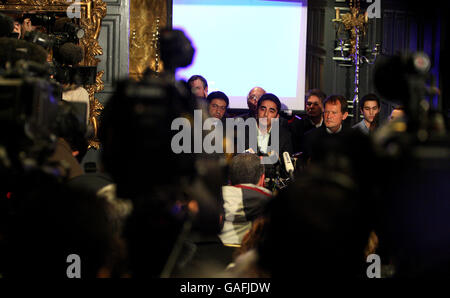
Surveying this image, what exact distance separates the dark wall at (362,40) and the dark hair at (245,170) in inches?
161

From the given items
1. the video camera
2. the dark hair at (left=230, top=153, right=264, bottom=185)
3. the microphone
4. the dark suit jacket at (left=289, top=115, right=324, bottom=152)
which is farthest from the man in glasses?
the video camera

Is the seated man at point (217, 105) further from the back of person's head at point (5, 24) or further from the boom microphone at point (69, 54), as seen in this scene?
the back of person's head at point (5, 24)

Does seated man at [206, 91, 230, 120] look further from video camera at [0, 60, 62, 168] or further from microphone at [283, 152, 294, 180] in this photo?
video camera at [0, 60, 62, 168]

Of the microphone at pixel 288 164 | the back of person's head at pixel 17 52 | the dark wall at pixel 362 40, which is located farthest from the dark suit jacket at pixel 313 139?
the dark wall at pixel 362 40

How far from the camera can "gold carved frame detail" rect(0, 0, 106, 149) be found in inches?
243

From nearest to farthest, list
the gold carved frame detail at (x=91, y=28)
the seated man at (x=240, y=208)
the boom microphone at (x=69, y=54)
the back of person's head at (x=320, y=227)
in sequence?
1. the back of person's head at (x=320, y=227)
2. the seated man at (x=240, y=208)
3. the boom microphone at (x=69, y=54)
4. the gold carved frame detail at (x=91, y=28)

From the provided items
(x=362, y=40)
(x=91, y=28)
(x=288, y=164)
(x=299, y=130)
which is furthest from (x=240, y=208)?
(x=362, y=40)

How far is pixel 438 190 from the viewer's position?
1.91 metres

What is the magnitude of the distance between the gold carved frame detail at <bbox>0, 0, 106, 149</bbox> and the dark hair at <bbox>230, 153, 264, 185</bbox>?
318 cm

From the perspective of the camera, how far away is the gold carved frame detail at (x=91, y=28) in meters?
6.18

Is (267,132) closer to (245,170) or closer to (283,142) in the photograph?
(283,142)

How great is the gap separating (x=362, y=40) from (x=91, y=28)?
11.6 ft

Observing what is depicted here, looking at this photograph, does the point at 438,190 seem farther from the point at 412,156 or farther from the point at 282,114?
the point at 282,114
